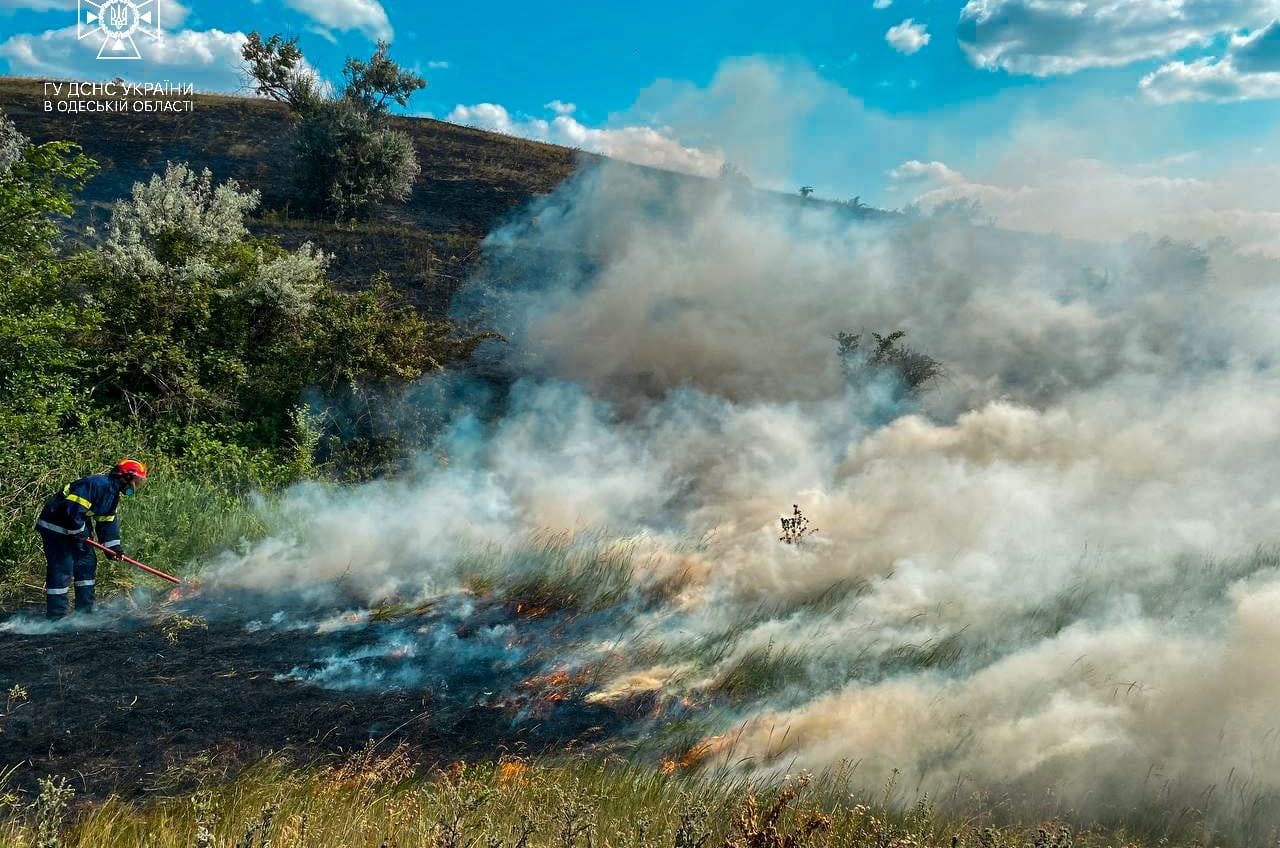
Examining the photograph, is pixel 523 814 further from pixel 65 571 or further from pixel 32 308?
pixel 32 308

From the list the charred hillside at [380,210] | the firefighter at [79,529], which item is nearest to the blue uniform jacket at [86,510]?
the firefighter at [79,529]

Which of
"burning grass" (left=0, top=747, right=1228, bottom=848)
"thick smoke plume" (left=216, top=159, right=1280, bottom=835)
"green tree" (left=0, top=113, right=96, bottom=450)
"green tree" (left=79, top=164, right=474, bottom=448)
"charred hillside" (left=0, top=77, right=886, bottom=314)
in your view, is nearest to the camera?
"burning grass" (left=0, top=747, right=1228, bottom=848)

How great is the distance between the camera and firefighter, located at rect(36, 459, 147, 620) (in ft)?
27.2

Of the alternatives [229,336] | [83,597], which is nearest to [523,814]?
[83,597]

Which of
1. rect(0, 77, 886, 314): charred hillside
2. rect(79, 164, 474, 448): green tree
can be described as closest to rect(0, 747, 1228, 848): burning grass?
rect(79, 164, 474, 448): green tree

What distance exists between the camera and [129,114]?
3138cm

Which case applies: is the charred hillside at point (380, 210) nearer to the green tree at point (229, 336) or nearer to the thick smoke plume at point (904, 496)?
the thick smoke plume at point (904, 496)

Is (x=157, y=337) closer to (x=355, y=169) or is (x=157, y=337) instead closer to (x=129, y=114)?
(x=355, y=169)

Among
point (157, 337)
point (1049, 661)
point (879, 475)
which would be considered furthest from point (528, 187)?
point (1049, 661)

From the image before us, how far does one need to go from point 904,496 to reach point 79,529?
9.29 m

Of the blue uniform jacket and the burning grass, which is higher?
the blue uniform jacket

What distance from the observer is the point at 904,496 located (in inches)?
392

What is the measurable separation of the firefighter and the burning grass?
11.8 ft

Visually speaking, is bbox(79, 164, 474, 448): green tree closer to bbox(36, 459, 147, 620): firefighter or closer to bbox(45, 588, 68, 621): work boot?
bbox(36, 459, 147, 620): firefighter
